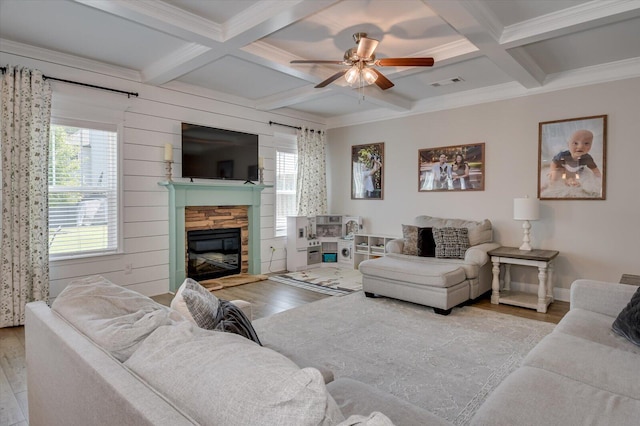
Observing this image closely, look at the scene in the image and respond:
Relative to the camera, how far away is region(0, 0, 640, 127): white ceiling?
9.46ft

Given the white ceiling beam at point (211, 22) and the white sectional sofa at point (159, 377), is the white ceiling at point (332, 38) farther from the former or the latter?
the white sectional sofa at point (159, 377)

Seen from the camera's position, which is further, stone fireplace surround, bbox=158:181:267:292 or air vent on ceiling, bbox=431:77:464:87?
stone fireplace surround, bbox=158:181:267:292

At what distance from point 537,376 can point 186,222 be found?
14.8 ft

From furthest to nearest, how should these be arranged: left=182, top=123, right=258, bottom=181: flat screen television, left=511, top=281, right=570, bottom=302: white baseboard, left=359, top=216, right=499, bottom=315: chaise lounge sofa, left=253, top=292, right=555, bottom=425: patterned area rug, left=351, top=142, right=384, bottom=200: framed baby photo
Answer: left=351, top=142, right=384, bottom=200: framed baby photo, left=182, top=123, right=258, bottom=181: flat screen television, left=511, top=281, right=570, bottom=302: white baseboard, left=359, top=216, right=499, bottom=315: chaise lounge sofa, left=253, top=292, right=555, bottom=425: patterned area rug

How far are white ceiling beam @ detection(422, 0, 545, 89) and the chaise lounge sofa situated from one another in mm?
1933

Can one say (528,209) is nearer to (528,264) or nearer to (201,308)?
(528,264)

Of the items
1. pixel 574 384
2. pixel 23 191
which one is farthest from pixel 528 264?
pixel 23 191

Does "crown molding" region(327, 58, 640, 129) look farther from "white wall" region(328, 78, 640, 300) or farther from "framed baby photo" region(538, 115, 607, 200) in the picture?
"framed baby photo" region(538, 115, 607, 200)

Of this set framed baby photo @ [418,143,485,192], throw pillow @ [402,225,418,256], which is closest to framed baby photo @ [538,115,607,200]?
framed baby photo @ [418,143,485,192]

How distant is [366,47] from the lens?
316 cm

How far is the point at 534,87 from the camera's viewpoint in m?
4.60

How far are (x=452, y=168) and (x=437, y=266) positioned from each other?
1833mm

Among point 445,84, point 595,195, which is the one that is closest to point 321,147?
point 445,84

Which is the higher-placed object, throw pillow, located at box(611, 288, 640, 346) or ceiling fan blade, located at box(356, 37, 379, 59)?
ceiling fan blade, located at box(356, 37, 379, 59)
